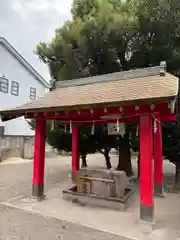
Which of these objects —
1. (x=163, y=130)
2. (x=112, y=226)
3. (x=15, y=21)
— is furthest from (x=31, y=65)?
(x=112, y=226)

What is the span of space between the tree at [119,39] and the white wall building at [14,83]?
299 inches

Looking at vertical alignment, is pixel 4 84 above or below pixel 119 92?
above

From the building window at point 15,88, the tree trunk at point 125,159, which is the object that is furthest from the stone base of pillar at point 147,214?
the building window at point 15,88

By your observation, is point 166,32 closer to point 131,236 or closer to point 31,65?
point 131,236

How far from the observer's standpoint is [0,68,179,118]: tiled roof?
4.49 metres

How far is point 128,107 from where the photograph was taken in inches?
197

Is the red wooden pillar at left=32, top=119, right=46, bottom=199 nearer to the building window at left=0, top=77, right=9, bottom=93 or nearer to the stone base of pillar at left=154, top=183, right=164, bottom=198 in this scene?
the stone base of pillar at left=154, top=183, right=164, bottom=198

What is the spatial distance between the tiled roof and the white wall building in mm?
10131

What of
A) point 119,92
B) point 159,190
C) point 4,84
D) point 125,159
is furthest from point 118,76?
point 4,84

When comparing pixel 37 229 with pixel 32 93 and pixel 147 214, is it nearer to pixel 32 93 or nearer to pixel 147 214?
pixel 147 214

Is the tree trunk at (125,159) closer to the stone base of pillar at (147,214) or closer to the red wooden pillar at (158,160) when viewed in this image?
the red wooden pillar at (158,160)

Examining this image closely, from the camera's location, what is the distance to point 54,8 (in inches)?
437

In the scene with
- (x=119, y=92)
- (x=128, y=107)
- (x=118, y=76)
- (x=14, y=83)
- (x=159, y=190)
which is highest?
(x=14, y=83)

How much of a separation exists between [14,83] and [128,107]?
13541 mm
